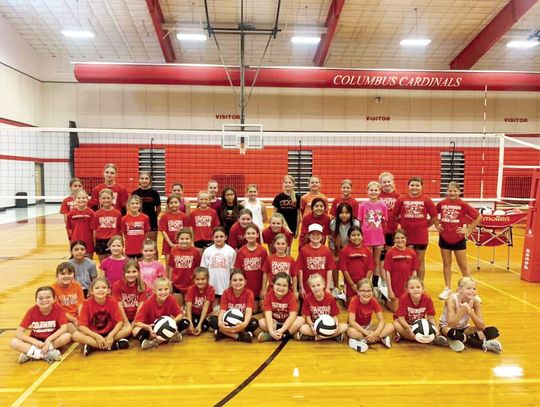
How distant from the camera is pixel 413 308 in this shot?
4574 mm

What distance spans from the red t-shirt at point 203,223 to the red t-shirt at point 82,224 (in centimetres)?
147

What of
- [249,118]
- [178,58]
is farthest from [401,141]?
[178,58]

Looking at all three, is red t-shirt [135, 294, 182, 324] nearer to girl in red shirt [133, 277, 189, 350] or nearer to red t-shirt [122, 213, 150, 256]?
girl in red shirt [133, 277, 189, 350]

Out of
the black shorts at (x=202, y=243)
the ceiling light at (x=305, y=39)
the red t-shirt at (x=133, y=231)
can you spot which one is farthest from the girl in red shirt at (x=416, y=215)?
the ceiling light at (x=305, y=39)

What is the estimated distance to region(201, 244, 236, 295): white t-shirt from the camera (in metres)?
5.29

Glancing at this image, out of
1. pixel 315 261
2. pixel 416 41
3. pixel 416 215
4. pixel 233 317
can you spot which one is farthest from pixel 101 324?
pixel 416 41

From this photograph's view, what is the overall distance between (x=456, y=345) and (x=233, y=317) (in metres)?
2.38

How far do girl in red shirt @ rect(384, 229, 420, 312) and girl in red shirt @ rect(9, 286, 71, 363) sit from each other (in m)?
3.81

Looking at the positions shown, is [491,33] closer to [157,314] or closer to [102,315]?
[157,314]

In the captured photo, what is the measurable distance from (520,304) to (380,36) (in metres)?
13.1

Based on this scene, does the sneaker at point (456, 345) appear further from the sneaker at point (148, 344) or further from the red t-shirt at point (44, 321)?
the red t-shirt at point (44, 321)

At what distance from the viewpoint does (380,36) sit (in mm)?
16359

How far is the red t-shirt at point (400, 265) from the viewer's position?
5391 millimetres

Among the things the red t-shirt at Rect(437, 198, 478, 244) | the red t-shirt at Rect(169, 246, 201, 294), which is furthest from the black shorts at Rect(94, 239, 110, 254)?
the red t-shirt at Rect(437, 198, 478, 244)
